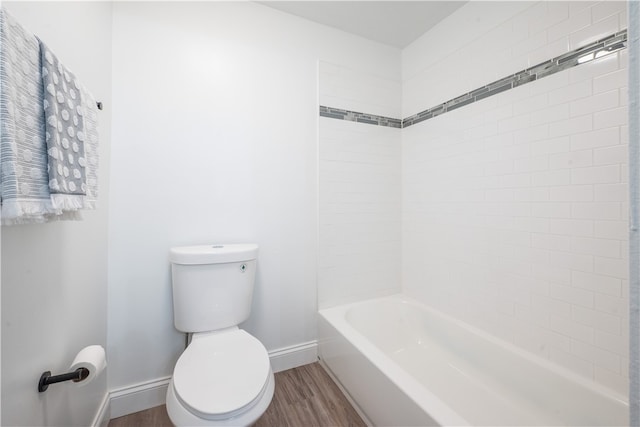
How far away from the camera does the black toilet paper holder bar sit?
2.64 ft

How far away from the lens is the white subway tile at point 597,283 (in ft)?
3.55

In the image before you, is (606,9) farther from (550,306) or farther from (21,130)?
(21,130)

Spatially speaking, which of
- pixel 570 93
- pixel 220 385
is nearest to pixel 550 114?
→ pixel 570 93

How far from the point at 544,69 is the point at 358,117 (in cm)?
105

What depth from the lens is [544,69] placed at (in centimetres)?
129

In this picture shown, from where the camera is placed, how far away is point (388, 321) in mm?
1959

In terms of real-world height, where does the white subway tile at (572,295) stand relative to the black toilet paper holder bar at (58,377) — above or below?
above

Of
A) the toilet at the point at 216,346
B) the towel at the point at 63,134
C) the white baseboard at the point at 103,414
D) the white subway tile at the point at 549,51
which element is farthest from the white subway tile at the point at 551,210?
the white baseboard at the point at 103,414

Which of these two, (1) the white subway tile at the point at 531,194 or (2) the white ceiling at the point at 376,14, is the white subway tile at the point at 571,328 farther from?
(2) the white ceiling at the point at 376,14

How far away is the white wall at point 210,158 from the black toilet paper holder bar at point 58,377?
0.60 meters

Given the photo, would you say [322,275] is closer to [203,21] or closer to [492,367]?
[492,367]

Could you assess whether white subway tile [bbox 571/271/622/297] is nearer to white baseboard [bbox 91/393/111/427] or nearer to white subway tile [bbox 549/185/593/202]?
white subway tile [bbox 549/185/593/202]

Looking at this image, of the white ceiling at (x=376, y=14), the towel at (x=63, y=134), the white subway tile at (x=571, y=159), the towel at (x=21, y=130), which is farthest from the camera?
the white ceiling at (x=376, y=14)

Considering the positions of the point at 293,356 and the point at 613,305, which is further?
the point at 293,356
